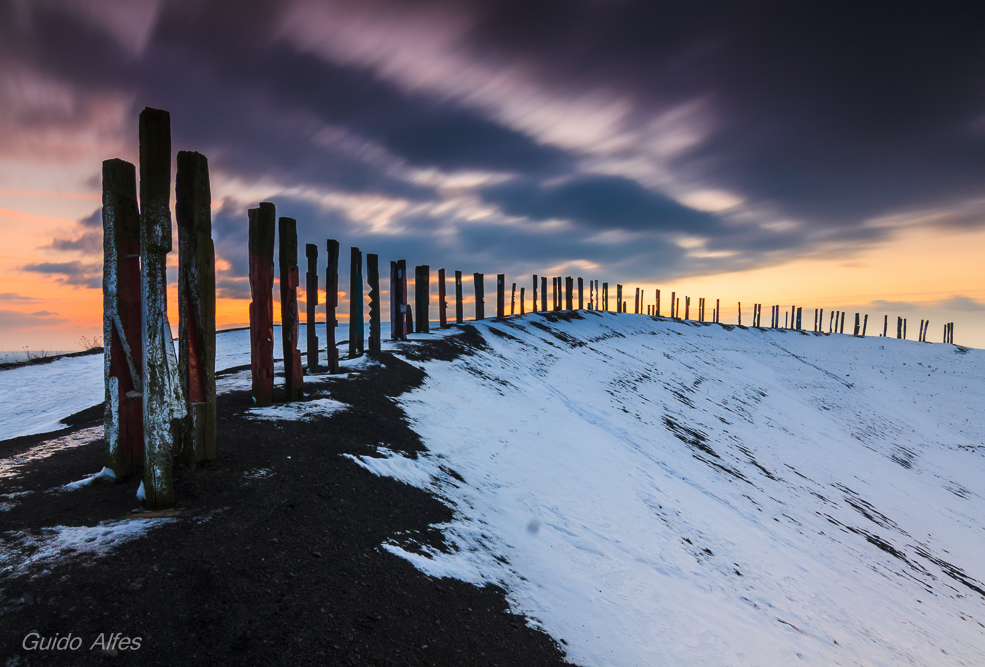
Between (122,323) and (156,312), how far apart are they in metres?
0.70

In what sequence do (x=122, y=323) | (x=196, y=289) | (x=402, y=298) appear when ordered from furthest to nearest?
(x=402, y=298), (x=196, y=289), (x=122, y=323)

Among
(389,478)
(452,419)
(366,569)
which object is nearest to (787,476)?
(452,419)

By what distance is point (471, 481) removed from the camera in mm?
7199

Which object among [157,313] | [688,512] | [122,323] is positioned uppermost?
[157,313]

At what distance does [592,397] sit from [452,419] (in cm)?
692

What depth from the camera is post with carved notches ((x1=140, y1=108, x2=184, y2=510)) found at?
13.9ft

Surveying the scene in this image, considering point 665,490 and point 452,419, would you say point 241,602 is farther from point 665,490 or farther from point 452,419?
point 665,490

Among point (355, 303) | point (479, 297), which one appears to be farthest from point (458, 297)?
point (355, 303)

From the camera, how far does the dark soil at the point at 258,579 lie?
293cm

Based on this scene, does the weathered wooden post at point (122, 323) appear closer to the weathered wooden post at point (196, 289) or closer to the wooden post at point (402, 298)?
the weathered wooden post at point (196, 289)

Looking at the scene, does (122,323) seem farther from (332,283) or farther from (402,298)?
(402,298)

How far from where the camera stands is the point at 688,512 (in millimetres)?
8836

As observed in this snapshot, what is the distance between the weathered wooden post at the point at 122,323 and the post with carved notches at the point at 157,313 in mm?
543

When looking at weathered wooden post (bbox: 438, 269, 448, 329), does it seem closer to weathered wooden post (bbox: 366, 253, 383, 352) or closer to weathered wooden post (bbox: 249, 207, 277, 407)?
weathered wooden post (bbox: 366, 253, 383, 352)
